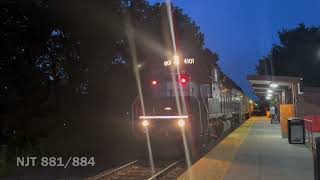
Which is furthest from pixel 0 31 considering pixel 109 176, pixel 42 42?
pixel 109 176

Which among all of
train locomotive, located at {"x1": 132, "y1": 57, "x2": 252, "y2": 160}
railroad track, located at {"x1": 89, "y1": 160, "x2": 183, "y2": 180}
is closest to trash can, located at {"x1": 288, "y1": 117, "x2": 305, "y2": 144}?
train locomotive, located at {"x1": 132, "y1": 57, "x2": 252, "y2": 160}

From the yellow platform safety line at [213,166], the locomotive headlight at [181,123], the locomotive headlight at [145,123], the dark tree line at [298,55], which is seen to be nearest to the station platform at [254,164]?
the yellow platform safety line at [213,166]

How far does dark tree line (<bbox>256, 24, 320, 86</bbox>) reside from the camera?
273 feet

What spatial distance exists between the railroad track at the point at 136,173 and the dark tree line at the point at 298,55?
6782 cm

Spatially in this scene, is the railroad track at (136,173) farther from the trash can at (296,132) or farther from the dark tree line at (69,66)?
the trash can at (296,132)

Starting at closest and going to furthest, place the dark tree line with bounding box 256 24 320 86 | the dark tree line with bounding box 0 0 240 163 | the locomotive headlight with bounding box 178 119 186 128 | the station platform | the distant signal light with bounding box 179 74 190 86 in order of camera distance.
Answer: the station platform, the locomotive headlight with bounding box 178 119 186 128, the distant signal light with bounding box 179 74 190 86, the dark tree line with bounding box 0 0 240 163, the dark tree line with bounding box 256 24 320 86

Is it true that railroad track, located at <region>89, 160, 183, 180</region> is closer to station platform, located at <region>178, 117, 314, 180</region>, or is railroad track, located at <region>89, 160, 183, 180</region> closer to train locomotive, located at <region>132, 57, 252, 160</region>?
station platform, located at <region>178, 117, 314, 180</region>

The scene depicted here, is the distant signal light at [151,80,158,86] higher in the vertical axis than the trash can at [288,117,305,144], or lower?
higher

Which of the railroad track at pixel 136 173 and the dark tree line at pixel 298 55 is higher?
the dark tree line at pixel 298 55

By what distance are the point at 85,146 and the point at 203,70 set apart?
7317 millimetres

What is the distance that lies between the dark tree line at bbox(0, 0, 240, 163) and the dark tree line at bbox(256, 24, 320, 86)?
168 feet

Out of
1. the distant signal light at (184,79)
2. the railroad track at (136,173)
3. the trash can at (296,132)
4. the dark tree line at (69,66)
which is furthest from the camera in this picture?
the dark tree line at (69,66)

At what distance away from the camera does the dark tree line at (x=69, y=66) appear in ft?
77.2

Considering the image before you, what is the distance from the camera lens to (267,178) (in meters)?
12.6
